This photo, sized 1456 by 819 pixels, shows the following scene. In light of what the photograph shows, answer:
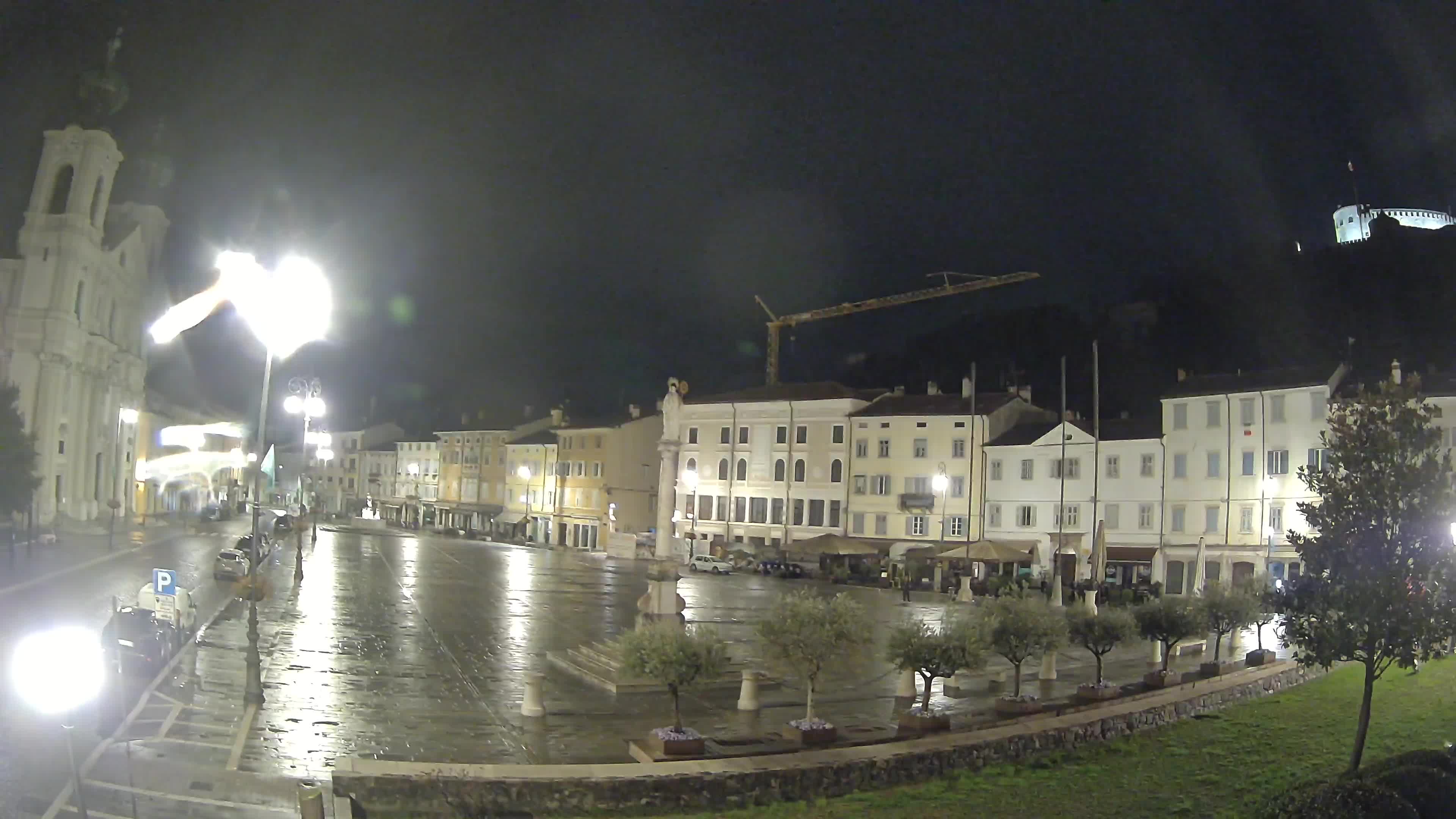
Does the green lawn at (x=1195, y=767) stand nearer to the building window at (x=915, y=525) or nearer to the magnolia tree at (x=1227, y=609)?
the magnolia tree at (x=1227, y=609)

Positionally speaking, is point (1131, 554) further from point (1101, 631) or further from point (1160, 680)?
point (1101, 631)

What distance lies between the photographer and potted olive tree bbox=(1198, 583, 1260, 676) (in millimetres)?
Result: 22203

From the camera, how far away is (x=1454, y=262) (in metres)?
75.3

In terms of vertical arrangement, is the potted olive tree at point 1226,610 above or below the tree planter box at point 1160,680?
above

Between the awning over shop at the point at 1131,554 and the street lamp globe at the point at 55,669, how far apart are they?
4762 centimetres

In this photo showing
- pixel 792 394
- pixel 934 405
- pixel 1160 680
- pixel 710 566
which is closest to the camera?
pixel 1160 680

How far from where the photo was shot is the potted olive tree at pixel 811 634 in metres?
14.8

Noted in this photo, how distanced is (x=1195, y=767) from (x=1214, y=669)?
24.3 ft

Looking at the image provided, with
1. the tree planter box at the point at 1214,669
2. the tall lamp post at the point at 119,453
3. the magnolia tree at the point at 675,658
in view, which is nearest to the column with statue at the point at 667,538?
the magnolia tree at the point at 675,658

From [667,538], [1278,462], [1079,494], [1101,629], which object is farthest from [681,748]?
[1079,494]

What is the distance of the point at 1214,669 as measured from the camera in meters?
21.1

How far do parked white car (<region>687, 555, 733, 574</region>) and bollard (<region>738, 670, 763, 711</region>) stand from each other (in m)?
39.2

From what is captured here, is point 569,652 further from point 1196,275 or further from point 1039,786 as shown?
point 1196,275

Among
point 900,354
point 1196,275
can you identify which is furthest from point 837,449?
point 1196,275
